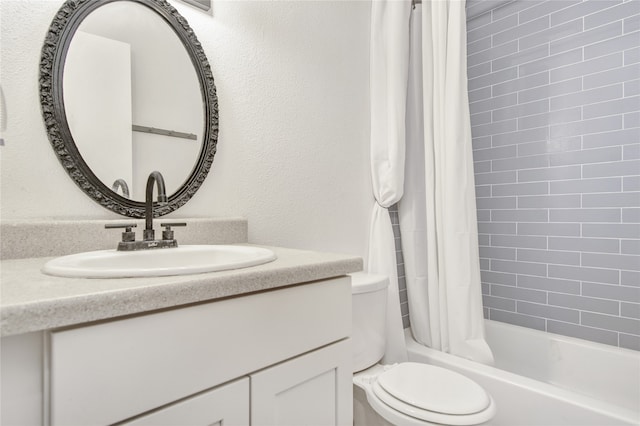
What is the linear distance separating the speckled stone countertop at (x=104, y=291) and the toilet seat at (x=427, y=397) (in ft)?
2.16

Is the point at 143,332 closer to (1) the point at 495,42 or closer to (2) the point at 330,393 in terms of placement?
(2) the point at 330,393

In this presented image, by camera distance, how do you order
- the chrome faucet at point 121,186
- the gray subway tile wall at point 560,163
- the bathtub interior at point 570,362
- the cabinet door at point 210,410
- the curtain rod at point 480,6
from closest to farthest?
the cabinet door at point 210,410, the chrome faucet at point 121,186, the bathtub interior at point 570,362, the gray subway tile wall at point 560,163, the curtain rod at point 480,6

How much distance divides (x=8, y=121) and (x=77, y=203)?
25 cm

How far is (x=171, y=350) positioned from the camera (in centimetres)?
60

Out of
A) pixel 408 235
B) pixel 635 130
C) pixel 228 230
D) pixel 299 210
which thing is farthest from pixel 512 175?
pixel 228 230

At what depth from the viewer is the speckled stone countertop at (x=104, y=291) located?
468mm

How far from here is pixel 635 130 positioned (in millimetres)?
1697

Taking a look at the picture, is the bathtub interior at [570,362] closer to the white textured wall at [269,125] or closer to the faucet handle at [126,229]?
the white textured wall at [269,125]

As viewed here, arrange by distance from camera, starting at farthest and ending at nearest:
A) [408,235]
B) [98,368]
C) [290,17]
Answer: [408,235] → [290,17] → [98,368]

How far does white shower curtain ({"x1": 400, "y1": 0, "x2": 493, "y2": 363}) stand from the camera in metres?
1.66

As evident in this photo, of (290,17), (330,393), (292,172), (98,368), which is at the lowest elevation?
(330,393)

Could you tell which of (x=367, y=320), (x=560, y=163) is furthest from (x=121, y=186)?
(x=560, y=163)

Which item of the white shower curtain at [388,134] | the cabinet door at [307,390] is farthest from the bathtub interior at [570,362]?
the cabinet door at [307,390]

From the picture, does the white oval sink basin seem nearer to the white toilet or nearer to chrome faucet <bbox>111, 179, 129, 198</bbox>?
chrome faucet <bbox>111, 179, 129, 198</bbox>
